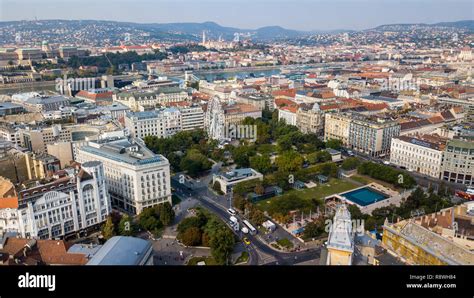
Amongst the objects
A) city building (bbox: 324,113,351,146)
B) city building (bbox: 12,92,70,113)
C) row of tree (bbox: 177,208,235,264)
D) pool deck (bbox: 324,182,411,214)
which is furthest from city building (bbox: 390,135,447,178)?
city building (bbox: 12,92,70,113)

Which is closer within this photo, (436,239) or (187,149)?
(436,239)

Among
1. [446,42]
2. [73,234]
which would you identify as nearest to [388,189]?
[73,234]

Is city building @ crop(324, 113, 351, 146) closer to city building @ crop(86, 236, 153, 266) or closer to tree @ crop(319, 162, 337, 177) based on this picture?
tree @ crop(319, 162, 337, 177)

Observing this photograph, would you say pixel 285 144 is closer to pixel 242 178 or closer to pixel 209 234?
pixel 242 178

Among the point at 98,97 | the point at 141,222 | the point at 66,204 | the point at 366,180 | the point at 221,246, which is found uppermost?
the point at 98,97

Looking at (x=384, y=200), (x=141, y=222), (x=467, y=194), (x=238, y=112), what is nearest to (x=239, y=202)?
(x=141, y=222)

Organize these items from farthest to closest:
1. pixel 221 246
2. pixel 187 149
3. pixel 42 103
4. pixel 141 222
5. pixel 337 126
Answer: pixel 42 103
pixel 337 126
pixel 187 149
pixel 141 222
pixel 221 246

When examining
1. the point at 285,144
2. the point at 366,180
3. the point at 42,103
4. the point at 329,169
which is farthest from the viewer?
the point at 42,103

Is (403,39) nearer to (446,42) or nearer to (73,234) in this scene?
(446,42)
